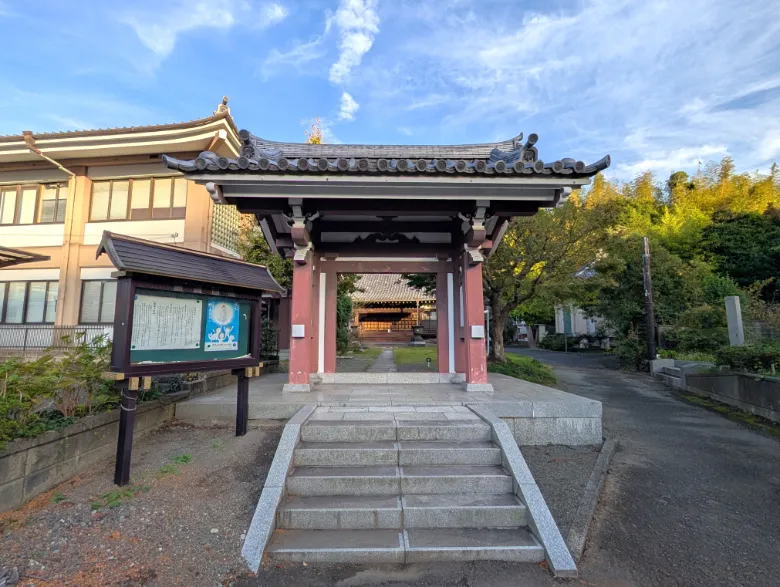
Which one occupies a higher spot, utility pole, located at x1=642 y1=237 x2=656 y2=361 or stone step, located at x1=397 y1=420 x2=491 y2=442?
utility pole, located at x1=642 y1=237 x2=656 y2=361

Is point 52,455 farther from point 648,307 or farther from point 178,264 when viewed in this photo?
point 648,307

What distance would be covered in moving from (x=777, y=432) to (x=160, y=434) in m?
9.77

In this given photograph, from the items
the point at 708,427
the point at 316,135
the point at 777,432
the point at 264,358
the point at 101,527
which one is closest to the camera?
the point at 101,527

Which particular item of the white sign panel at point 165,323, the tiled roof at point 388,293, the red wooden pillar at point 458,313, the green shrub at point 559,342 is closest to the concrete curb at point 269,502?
the white sign panel at point 165,323

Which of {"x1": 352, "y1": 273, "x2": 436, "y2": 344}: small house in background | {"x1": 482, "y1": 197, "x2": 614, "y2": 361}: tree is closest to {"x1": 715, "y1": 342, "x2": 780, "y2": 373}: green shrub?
{"x1": 482, "y1": 197, "x2": 614, "y2": 361}: tree

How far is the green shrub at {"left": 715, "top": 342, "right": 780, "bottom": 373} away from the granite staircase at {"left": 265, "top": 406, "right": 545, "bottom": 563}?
7.55 meters

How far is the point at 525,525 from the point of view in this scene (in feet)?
10.8

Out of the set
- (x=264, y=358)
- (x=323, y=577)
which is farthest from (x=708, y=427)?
(x=264, y=358)

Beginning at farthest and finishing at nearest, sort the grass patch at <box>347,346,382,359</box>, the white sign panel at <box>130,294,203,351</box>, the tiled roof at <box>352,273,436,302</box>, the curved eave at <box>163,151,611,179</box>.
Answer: the tiled roof at <box>352,273,436,302</box> < the grass patch at <box>347,346,382,359</box> < the curved eave at <box>163,151,611,179</box> < the white sign panel at <box>130,294,203,351</box>

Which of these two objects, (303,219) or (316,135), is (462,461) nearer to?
(303,219)

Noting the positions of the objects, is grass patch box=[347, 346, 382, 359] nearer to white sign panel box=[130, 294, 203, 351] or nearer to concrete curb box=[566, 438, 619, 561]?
concrete curb box=[566, 438, 619, 561]

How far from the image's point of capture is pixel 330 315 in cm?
800

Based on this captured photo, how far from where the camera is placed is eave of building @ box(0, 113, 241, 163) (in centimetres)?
1319

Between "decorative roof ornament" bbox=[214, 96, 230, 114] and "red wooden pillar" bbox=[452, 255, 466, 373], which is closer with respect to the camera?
"red wooden pillar" bbox=[452, 255, 466, 373]
